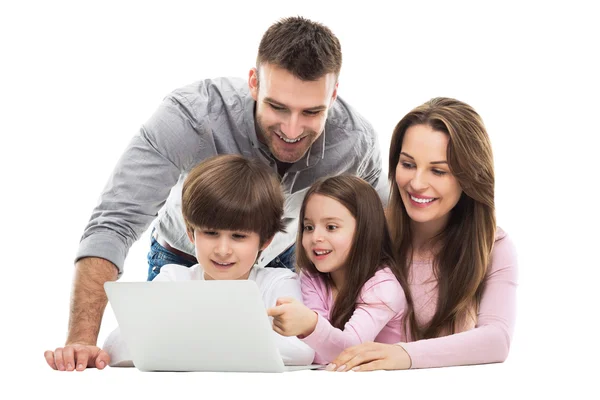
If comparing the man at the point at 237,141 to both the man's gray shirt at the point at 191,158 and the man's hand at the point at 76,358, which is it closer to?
the man's gray shirt at the point at 191,158

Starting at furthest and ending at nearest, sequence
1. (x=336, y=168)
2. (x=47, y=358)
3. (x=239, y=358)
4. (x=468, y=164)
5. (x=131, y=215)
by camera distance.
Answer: (x=336, y=168)
(x=131, y=215)
(x=468, y=164)
(x=47, y=358)
(x=239, y=358)

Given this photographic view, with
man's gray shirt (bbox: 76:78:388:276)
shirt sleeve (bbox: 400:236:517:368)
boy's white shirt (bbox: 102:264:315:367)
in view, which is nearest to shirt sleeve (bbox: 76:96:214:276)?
man's gray shirt (bbox: 76:78:388:276)

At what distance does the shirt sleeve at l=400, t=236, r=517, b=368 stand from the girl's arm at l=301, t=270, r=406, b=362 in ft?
0.60

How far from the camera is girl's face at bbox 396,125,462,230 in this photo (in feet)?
10.4

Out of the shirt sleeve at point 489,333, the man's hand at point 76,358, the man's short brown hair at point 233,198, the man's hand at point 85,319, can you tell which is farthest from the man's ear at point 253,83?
the man's hand at point 76,358

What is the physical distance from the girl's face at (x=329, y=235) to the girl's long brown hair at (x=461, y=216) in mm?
274

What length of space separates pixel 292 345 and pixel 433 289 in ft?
2.31

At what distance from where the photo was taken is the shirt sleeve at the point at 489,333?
9.40ft

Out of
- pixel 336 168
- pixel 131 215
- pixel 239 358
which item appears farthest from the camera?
pixel 336 168

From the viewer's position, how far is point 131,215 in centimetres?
340

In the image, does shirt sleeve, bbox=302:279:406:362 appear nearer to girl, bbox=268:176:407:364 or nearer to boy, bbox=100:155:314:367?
girl, bbox=268:176:407:364

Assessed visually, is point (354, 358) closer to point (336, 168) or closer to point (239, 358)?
point (239, 358)

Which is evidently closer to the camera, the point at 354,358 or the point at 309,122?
the point at 354,358

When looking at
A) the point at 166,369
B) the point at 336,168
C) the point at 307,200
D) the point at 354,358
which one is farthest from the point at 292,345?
the point at 336,168
